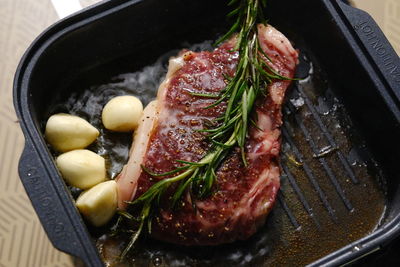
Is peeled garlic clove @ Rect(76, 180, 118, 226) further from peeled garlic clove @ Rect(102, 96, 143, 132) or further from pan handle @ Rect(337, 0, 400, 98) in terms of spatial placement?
pan handle @ Rect(337, 0, 400, 98)

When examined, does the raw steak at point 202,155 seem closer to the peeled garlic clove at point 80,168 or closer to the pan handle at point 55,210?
the peeled garlic clove at point 80,168

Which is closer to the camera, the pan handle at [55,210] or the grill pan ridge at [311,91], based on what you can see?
the pan handle at [55,210]

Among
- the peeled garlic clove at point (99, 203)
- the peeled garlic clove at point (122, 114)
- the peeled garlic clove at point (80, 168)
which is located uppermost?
the peeled garlic clove at point (122, 114)

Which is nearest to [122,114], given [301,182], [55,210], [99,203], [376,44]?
[99,203]

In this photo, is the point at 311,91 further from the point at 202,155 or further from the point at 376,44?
the point at 202,155

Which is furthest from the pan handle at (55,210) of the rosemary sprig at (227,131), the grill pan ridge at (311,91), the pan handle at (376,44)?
the pan handle at (376,44)

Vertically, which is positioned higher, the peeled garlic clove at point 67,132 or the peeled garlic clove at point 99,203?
the peeled garlic clove at point 67,132
